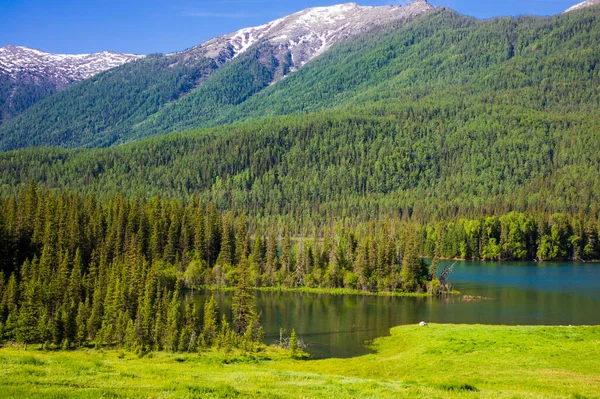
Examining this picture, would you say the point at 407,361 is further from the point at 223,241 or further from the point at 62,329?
the point at 223,241

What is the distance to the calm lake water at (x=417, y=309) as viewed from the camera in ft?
293

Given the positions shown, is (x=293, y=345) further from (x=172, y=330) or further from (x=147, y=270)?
(x=147, y=270)

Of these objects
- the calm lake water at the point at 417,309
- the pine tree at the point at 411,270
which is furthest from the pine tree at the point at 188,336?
the pine tree at the point at 411,270

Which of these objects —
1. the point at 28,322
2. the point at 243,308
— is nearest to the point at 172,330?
the point at 243,308

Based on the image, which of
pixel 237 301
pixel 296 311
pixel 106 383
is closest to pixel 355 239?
pixel 296 311

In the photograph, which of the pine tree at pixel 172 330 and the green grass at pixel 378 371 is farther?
the pine tree at pixel 172 330

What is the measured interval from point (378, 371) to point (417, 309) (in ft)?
187

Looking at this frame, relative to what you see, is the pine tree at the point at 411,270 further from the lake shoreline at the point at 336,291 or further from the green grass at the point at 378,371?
the green grass at the point at 378,371

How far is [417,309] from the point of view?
11331 centimetres

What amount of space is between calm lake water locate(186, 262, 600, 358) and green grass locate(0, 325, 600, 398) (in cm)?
785

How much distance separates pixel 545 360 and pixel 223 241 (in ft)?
363

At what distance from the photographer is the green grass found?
28.2m

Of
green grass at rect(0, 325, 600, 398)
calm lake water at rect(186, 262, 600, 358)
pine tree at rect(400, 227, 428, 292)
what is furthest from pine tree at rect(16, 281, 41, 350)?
pine tree at rect(400, 227, 428, 292)

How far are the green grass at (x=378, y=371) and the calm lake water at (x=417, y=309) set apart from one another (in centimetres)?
785
